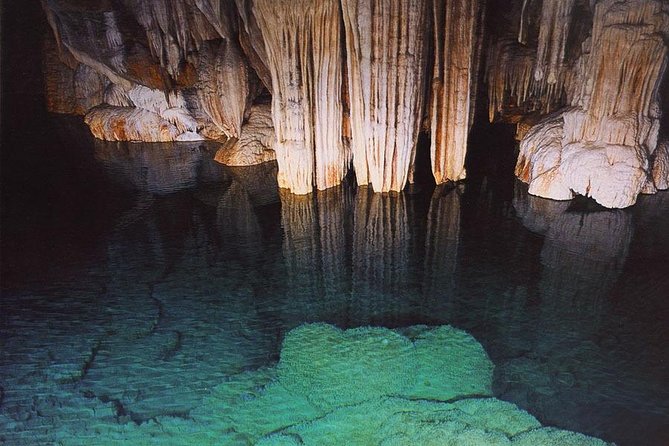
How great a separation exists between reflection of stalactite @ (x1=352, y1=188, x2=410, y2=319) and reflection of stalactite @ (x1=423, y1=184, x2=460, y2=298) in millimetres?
290

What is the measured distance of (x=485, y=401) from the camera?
3.96m

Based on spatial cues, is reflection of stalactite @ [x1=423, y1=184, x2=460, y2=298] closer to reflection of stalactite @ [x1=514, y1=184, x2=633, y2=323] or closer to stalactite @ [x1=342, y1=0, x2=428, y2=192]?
stalactite @ [x1=342, y1=0, x2=428, y2=192]

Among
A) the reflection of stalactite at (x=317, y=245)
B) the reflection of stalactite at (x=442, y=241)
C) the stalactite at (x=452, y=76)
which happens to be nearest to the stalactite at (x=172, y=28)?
the reflection of stalactite at (x=317, y=245)

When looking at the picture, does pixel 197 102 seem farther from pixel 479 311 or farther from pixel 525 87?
pixel 479 311

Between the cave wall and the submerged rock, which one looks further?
the cave wall

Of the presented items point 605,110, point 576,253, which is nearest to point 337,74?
point 605,110

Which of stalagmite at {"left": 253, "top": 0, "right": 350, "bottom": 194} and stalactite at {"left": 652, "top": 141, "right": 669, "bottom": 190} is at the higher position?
stalagmite at {"left": 253, "top": 0, "right": 350, "bottom": 194}

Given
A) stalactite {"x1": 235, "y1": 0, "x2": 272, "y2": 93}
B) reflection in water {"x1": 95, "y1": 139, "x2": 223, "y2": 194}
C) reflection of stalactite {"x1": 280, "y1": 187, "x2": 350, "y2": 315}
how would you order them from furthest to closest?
reflection in water {"x1": 95, "y1": 139, "x2": 223, "y2": 194}, stalactite {"x1": 235, "y1": 0, "x2": 272, "y2": 93}, reflection of stalactite {"x1": 280, "y1": 187, "x2": 350, "y2": 315}

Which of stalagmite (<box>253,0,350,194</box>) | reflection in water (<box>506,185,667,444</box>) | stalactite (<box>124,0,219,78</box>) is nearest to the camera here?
reflection in water (<box>506,185,667,444</box>)

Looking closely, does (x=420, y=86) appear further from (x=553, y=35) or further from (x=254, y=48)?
(x=254, y=48)

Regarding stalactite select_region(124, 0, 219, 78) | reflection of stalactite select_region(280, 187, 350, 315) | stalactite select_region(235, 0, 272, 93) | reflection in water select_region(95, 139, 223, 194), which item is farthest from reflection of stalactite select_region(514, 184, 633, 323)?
stalactite select_region(124, 0, 219, 78)

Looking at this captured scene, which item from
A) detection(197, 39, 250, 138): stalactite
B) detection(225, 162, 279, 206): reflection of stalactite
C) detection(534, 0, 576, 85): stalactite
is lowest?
detection(225, 162, 279, 206): reflection of stalactite

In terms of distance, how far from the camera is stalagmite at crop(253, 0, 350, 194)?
24.4 feet

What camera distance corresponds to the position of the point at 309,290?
5.76 metres
